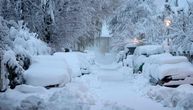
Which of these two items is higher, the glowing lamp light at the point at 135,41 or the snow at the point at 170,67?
the glowing lamp light at the point at 135,41

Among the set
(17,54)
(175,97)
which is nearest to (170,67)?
(175,97)

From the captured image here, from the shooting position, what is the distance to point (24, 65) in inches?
610

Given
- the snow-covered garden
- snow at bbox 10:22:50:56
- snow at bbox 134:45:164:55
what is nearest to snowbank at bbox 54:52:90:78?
the snow-covered garden

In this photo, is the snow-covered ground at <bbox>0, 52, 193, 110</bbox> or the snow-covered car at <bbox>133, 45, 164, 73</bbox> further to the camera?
the snow-covered car at <bbox>133, 45, 164, 73</bbox>

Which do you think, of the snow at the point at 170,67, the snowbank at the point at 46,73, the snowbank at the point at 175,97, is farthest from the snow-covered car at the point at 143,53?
the snowbank at the point at 46,73

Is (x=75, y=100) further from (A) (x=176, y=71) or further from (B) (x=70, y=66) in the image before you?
(B) (x=70, y=66)

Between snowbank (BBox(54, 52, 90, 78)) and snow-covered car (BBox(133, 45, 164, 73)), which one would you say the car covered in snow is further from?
snow-covered car (BBox(133, 45, 164, 73))

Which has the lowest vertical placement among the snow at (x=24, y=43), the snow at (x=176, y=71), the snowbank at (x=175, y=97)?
the snowbank at (x=175, y=97)

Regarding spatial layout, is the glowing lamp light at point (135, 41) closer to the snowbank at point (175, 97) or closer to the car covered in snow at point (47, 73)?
the snowbank at point (175, 97)

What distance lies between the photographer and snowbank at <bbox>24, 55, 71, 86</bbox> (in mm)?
13688

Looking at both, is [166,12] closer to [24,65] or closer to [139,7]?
[139,7]

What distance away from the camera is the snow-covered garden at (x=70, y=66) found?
12.3 m

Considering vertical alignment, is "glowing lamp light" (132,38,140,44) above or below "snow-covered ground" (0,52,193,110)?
above

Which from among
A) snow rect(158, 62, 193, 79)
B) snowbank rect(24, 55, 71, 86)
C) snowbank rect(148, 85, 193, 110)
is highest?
snowbank rect(24, 55, 71, 86)
